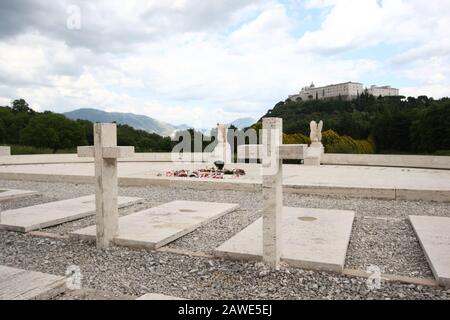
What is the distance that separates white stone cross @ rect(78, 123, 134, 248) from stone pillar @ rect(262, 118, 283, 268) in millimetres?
1724

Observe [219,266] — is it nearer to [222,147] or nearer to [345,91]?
[222,147]

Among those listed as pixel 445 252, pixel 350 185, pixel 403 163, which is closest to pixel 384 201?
pixel 350 185

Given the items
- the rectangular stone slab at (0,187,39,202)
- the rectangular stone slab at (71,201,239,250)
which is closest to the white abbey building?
the rectangular stone slab at (0,187,39,202)

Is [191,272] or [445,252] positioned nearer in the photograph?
[191,272]

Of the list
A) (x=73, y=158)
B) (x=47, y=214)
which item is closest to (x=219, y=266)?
(x=47, y=214)

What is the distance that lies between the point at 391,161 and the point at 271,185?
14.3 meters

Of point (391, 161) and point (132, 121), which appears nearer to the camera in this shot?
point (391, 161)

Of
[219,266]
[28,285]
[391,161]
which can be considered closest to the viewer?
[28,285]

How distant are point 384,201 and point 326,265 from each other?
4.81 meters

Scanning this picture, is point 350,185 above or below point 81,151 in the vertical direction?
below

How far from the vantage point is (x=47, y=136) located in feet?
104

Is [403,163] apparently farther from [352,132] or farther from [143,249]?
[352,132]

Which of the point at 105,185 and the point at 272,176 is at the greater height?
the point at 272,176

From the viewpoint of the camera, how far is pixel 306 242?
443 centimetres
